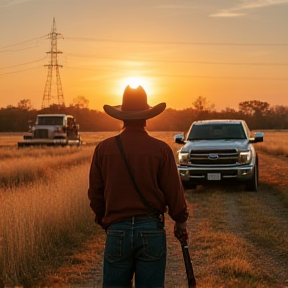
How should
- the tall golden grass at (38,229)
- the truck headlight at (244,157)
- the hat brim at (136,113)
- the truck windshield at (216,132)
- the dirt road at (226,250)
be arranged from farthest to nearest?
the truck windshield at (216,132)
the truck headlight at (244,157)
the tall golden grass at (38,229)
the dirt road at (226,250)
the hat brim at (136,113)

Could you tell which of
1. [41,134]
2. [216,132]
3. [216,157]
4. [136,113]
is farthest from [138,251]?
[41,134]

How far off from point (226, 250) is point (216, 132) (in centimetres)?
916

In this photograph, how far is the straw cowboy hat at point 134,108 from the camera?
4.13 metres

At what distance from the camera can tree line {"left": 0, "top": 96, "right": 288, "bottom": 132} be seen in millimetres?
101125

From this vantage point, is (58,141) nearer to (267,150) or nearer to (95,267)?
(267,150)

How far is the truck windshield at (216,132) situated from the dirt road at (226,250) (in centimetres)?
351

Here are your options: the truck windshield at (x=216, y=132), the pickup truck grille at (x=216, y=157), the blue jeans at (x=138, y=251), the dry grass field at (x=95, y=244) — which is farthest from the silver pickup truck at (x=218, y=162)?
the blue jeans at (x=138, y=251)

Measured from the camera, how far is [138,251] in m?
3.98

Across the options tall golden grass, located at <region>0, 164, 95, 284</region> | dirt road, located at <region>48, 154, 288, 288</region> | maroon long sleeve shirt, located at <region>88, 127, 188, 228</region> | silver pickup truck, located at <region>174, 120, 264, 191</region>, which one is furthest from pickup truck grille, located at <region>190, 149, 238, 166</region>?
maroon long sleeve shirt, located at <region>88, 127, 188, 228</region>

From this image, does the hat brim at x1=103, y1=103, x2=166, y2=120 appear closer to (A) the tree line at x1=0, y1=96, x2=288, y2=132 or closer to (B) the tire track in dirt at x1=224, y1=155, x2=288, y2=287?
(B) the tire track in dirt at x1=224, y1=155, x2=288, y2=287

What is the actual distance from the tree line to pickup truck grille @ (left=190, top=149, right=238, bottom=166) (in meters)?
81.1

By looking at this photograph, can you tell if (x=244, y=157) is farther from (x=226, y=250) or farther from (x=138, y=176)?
(x=138, y=176)

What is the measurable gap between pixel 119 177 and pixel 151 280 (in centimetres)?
75

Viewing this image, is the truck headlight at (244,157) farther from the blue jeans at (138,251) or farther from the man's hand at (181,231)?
the blue jeans at (138,251)
